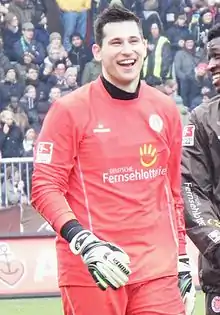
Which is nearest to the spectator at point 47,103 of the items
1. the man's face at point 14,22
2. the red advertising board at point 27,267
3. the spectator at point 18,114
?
the spectator at point 18,114

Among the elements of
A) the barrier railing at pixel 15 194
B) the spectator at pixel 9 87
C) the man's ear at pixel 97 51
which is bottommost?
the barrier railing at pixel 15 194

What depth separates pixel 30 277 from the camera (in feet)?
37.6

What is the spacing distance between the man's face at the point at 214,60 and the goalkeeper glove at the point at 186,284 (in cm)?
93

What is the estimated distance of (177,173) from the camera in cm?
508

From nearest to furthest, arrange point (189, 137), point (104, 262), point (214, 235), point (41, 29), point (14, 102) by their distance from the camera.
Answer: point (104, 262), point (214, 235), point (189, 137), point (14, 102), point (41, 29)

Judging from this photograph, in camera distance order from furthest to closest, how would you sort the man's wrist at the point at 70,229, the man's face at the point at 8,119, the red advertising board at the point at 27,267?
1. the man's face at the point at 8,119
2. the red advertising board at the point at 27,267
3. the man's wrist at the point at 70,229

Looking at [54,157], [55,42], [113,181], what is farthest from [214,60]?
[55,42]

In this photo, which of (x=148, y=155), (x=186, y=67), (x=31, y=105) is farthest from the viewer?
(x=186, y=67)

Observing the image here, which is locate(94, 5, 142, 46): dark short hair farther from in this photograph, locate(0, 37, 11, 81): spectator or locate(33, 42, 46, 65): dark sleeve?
locate(33, 42, 46, 65): dark sleeve

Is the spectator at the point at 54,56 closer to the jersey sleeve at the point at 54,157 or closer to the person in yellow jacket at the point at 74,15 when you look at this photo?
the person in yellow jacket at the point at 74,15

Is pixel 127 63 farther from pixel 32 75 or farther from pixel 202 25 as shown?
pixel 202 25

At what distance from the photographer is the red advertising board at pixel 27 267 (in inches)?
448

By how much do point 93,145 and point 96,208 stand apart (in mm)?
307

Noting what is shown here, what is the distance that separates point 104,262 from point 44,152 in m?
0.71
